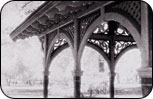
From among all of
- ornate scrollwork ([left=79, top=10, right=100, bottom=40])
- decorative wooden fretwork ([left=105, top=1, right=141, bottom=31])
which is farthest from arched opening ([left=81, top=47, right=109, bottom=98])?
decorative wooden fretwork ([left=105, top=1, right=141, bottom=31])

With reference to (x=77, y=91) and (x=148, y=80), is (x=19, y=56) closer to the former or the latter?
(x=77, y=91)

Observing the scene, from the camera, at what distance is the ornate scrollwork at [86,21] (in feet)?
24.3

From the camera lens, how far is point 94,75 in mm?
26906

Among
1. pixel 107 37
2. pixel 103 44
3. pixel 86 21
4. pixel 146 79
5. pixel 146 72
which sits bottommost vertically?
pixel 146 79

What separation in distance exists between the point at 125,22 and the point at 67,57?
77.7 ft

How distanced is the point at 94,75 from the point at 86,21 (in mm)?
19404

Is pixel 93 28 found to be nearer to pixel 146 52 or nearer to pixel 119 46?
pixel 146 52

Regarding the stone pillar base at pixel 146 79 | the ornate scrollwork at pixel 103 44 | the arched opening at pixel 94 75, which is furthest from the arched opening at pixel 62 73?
the stone pillar base at pixel 146 79

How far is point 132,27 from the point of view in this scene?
17.9 ft

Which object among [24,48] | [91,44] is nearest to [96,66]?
[24,48]

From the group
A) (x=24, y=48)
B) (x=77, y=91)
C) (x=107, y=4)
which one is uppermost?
(x=24, y=48)

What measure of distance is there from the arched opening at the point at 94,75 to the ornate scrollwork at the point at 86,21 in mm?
14706

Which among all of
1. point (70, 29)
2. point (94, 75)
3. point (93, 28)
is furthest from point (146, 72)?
point (94, 75)

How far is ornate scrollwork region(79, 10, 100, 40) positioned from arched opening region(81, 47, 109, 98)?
48.2ft
